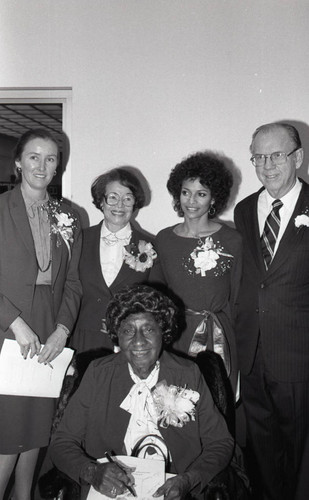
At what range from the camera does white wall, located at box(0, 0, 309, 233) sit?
4160 millimetres

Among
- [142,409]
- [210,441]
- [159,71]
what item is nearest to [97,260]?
[142,409]

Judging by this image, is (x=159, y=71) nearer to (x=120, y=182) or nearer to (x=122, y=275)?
(x=120, y=182)

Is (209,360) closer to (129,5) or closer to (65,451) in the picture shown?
(65,451)

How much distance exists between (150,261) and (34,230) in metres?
0.72

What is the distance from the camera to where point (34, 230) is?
108 inches

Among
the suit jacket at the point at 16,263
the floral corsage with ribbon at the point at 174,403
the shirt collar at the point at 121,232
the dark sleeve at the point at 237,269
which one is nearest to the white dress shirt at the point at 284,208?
the dark sleeve at the point at 237,269

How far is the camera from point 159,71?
13.8 feet

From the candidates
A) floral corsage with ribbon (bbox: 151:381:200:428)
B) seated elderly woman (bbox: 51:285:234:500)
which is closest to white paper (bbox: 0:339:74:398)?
seated elderly woman (bbox: 51:285:234:500)

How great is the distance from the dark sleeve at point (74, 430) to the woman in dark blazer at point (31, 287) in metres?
0.52

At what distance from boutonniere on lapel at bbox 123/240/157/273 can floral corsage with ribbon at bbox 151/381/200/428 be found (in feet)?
3.28

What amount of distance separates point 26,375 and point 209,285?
1.12 meters

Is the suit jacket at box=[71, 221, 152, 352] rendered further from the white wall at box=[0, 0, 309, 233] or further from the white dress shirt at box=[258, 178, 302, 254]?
the white wall at box=[0, 0, 309, 233]

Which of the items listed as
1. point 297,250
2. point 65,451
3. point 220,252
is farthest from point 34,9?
point 65,451

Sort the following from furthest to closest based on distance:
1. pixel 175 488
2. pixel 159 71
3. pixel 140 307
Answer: pixel 159 71, pixel 140 307, pixel 175 488
